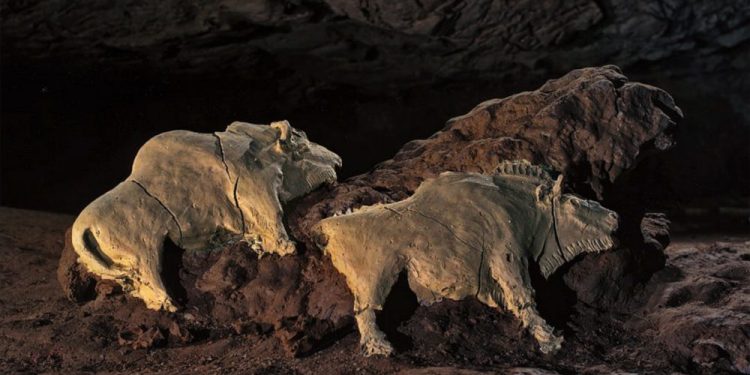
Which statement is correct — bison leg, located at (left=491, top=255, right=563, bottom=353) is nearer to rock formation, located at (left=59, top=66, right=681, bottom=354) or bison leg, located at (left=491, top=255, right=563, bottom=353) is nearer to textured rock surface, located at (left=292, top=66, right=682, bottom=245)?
rock formation, located at (left=59, top=66, right=681, bottom=354)

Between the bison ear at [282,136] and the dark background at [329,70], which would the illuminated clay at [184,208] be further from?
the dark background at [329,70]

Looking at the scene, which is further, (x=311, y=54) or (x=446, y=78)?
(x=446, y=78)

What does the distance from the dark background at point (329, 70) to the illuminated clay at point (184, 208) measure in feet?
8.67

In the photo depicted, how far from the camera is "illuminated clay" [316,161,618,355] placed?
2.38 m

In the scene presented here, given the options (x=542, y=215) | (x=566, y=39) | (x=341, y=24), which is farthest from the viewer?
(x=566, y=39)

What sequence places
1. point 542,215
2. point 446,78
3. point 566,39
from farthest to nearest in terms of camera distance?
1. point 446,78
2. point 566,39
3. point 542,215

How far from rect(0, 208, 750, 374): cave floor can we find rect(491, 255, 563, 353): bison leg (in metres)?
0.05

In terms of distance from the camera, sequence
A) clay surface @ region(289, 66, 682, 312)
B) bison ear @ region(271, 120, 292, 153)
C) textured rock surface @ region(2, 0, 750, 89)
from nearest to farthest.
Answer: clay surface @ region(289, 66, 682, 312)
bison ear @ region(271, 120, 292, 153)
textured rock surface @ region(2, 0, 750, 89)

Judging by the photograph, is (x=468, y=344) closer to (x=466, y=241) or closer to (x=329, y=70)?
(x=466, y=241)

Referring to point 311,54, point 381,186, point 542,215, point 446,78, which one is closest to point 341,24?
point 311,54

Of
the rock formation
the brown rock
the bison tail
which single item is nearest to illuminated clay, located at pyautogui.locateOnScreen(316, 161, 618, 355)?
the rock formation

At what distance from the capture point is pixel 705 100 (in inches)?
273

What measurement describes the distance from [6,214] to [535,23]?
4738mm

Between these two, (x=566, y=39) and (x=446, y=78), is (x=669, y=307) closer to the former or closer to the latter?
(x=566, y=39)
